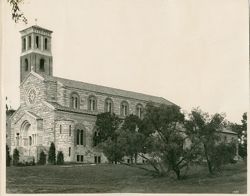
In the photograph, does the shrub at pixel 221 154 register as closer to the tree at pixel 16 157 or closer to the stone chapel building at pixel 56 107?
the stone chapel building at pixel 56 107

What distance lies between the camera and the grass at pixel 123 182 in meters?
10.7

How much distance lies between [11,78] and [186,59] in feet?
10.2

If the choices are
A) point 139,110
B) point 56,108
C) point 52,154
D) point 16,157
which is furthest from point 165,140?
point 56,108

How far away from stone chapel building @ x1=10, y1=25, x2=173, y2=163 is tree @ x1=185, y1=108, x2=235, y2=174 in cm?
65

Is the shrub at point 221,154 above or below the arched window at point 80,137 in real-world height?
below

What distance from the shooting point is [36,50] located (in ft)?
51.9

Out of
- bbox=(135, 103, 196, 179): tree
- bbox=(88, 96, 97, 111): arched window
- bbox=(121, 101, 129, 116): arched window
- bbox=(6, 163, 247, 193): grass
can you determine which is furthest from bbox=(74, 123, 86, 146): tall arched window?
bbox=(6, 163, 247, 193): grass

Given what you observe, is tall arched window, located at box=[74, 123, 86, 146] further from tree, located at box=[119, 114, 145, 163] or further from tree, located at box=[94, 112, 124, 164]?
tree, located at box=[119, 114, 145, 163]

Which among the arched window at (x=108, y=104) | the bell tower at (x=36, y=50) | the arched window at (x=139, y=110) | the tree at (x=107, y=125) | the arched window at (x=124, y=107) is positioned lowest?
the tree at (x=107, y=125)

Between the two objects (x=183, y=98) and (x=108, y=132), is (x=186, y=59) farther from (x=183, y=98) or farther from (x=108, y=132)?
(x=108, y=132)

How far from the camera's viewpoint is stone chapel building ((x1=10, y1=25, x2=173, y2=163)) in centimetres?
1328

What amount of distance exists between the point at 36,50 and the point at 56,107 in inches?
60.0

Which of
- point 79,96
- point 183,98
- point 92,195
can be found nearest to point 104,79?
point 183,98

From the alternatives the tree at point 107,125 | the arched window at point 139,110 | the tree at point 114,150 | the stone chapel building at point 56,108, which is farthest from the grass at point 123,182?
the tree at point 107,125
